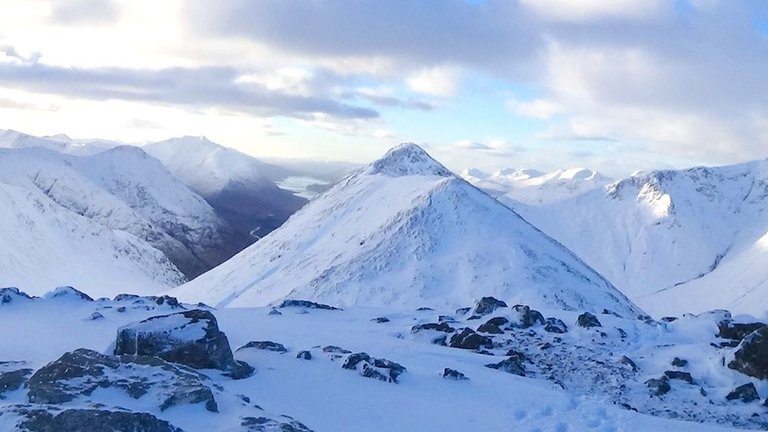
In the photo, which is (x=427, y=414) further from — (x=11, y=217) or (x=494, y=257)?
(x=11, y=217)

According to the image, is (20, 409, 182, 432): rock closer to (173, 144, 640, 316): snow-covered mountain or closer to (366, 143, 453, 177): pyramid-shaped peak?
(173, 144, 640, 316): snow-covered mountain

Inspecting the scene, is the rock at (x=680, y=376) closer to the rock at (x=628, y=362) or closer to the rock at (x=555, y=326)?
the rock at (x=628, y=362)

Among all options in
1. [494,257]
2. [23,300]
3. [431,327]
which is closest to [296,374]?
[431,327]

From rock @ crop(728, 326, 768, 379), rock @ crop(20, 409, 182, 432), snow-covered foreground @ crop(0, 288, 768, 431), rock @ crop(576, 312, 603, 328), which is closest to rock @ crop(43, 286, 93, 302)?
snow-covered foreground @ crop(0, 288, 768, 431)

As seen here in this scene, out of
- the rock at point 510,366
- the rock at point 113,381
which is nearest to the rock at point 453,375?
the rock at point 510,366

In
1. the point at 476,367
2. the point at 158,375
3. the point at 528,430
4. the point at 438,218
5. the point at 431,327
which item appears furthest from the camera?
the point at 438,218
